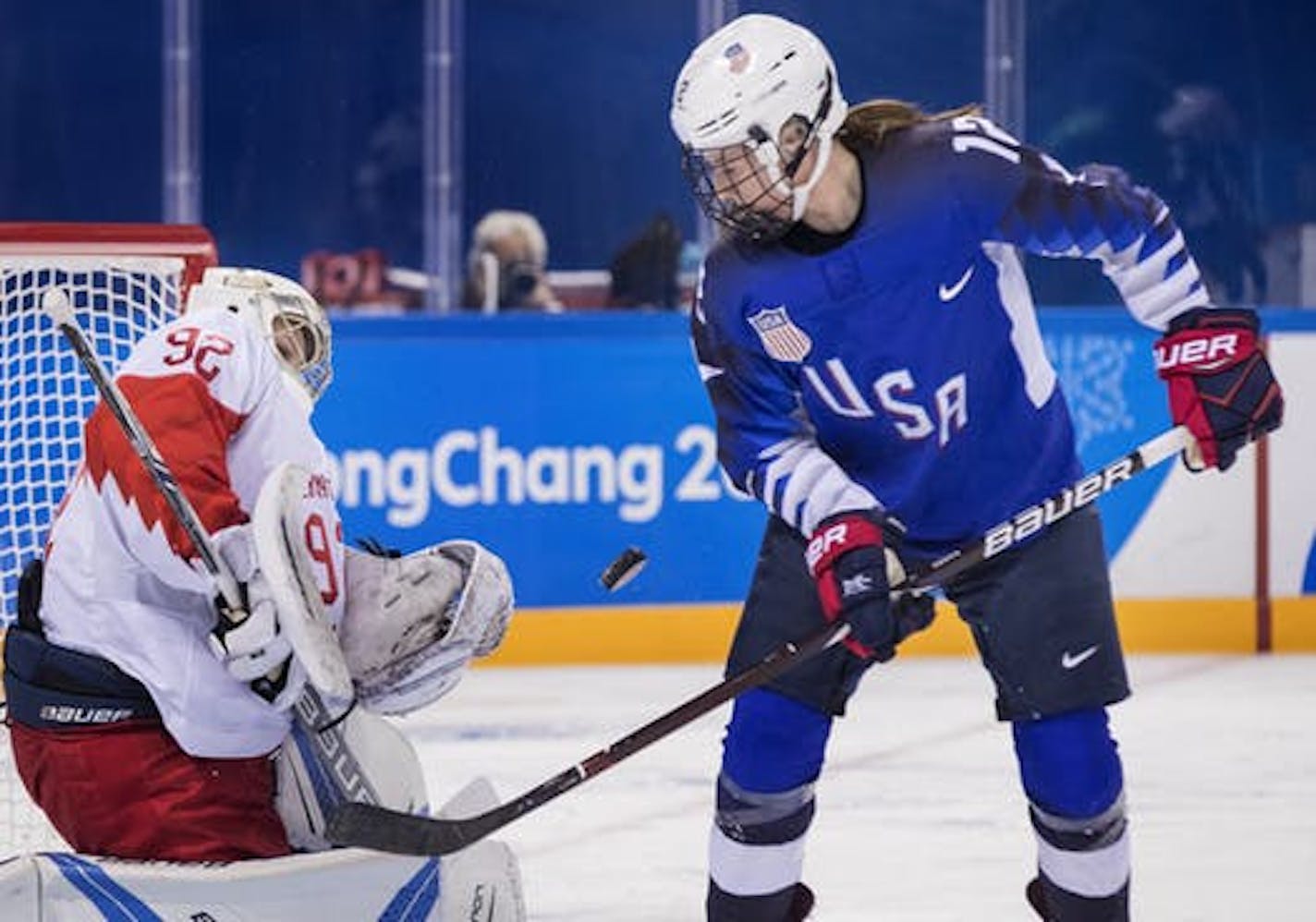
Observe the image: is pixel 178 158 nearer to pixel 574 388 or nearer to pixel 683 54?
pixel 683 54

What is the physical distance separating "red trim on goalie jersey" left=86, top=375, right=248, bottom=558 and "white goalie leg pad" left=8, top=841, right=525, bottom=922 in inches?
11.5

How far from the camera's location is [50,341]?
388 centimetres

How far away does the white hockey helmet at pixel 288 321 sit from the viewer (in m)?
3.03

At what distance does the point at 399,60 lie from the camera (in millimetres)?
8516

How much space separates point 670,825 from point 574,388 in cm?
187

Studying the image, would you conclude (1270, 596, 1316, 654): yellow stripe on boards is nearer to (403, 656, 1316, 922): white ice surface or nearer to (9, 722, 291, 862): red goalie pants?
(403, 656, 1316, 922): white ice surface

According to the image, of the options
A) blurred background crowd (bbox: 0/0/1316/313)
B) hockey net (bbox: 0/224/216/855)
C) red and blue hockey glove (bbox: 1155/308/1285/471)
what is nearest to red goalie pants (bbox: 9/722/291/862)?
hockey net (bbox: 0/224/216/855)

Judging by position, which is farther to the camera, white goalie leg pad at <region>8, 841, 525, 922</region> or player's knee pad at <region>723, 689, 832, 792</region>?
player's knee pad at <region>723, 689, 832, 792</region>

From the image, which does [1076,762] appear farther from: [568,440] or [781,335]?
[568,440]

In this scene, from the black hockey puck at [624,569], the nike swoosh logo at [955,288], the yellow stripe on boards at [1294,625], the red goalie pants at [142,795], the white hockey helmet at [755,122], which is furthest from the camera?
the yellow stripe on boards at [1294,625]

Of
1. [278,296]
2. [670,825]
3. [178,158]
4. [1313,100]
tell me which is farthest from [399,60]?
[278,296]

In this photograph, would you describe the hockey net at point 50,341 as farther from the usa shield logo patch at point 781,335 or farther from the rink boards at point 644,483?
the rink boards at point 644,483

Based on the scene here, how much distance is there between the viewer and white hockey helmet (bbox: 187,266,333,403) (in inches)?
119

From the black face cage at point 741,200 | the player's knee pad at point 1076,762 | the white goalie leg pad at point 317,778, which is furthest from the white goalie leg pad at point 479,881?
the black face cage at point 741,200
